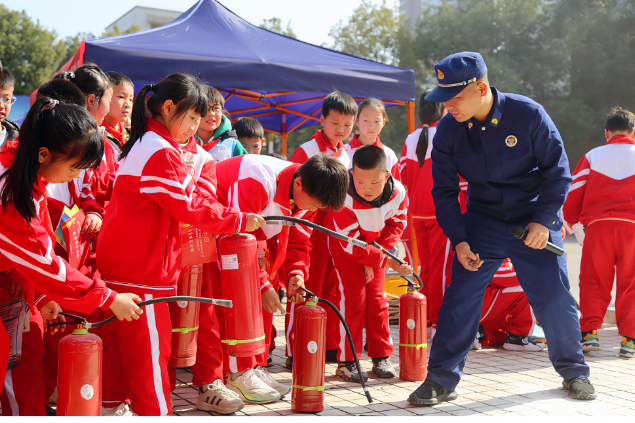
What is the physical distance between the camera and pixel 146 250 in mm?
2553

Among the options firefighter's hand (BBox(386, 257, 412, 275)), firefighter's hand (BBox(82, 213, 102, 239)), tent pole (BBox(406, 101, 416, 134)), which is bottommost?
firefighter's hand (BBox(386, 257, 412, 275))

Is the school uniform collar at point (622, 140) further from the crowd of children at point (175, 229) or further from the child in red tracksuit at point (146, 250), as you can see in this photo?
the child in red tracksuit at point (146, 250)

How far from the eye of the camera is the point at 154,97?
9.09ft

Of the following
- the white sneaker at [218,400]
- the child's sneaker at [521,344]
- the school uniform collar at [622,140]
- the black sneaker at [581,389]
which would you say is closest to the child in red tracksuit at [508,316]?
the child's sneaker at [521,344]

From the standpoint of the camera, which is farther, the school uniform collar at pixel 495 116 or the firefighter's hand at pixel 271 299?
the school uniform collar at pixel 495 116

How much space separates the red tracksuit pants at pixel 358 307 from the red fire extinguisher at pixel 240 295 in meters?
1.31

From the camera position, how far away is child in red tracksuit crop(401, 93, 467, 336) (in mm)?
5148

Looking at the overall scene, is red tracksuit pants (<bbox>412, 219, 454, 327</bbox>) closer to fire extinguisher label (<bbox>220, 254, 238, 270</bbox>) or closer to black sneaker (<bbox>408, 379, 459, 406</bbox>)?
black sneaker (<bbox>408, 379, 459, 406</bbox>)

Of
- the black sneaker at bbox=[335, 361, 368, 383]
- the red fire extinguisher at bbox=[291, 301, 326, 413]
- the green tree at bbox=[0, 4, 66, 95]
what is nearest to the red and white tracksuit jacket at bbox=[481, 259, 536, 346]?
the black sneaker at bbox=[335, 361, 368, 383]

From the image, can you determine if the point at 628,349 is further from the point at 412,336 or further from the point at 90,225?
Answer: the point at 90,225

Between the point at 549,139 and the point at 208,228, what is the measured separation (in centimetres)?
207

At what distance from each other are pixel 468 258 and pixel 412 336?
2.48 ft

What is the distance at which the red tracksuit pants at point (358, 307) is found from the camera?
399 centimetres

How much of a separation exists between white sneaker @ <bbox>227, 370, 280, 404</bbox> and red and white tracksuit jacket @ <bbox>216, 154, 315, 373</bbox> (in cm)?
5
